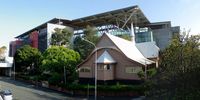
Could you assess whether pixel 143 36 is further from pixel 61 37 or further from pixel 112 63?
pixel 112 63

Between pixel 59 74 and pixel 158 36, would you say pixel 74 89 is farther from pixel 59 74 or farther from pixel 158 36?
pixel 158 36

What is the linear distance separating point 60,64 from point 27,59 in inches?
972

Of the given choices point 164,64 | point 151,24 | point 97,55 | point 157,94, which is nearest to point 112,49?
point 97,55

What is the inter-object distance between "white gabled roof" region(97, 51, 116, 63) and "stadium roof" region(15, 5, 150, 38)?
32021 millimetres

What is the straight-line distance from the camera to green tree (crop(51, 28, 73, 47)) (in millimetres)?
93000

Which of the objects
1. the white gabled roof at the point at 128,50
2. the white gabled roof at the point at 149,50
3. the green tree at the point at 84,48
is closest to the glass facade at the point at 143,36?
the green tree at the point at 84,48

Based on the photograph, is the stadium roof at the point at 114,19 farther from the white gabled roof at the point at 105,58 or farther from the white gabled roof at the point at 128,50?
the white gabled roof at the point at 105,58

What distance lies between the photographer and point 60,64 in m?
56.6

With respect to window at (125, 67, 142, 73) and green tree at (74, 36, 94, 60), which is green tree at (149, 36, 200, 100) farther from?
green tree at (74, 36, 94, 60)

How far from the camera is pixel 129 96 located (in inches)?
1708

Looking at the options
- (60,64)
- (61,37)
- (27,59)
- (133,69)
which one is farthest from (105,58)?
(61,37)

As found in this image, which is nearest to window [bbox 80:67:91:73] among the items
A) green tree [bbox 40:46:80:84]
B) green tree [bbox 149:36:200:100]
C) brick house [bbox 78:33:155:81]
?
brick house [bbox 78:33:155:81]

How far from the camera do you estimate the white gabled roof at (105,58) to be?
49.8m

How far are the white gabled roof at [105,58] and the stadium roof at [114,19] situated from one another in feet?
105
